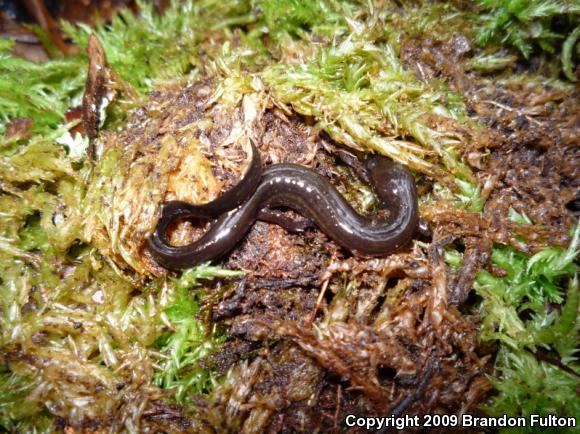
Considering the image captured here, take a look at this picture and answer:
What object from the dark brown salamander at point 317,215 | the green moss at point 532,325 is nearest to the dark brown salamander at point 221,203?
the dark brown salamander at point 317,215

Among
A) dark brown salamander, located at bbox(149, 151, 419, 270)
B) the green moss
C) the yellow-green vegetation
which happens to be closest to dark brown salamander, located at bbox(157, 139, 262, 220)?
dark brown salamander, located at bbox(149, 151, 419, 270)

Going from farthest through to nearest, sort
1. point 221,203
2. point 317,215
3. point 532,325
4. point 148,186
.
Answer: point 317,215
point 221,203
point 148,186
point 532,325

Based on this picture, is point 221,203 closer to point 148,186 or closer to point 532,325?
point 148,186

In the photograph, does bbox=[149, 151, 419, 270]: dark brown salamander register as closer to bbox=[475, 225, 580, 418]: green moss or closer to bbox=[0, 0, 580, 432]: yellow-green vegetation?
bbox=[0, 0, 580, 432]: yellow-green vegetation

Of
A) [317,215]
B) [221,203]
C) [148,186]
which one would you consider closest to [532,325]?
[317,215]

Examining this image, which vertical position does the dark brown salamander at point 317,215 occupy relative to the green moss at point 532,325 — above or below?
above

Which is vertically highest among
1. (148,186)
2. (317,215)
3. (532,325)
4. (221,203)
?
(148,186)

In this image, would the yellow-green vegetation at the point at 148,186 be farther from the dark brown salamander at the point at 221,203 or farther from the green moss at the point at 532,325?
the dark brown salamander at the point at 221,203

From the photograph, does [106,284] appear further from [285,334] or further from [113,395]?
[285,334]
